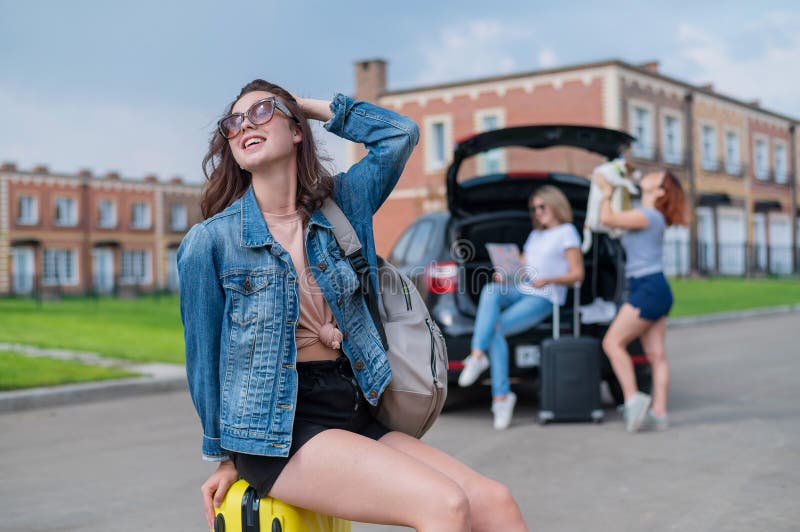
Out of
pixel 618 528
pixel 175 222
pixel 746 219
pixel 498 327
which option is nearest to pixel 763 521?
pixel 618 528

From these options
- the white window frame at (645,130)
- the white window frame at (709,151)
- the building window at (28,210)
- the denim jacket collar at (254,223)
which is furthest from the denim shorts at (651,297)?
the building window at (28,210)

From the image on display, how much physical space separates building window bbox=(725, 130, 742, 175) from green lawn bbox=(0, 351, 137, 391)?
117 feet

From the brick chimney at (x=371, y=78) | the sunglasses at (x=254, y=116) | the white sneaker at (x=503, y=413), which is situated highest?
the brick chimney at (x=371, y=78)

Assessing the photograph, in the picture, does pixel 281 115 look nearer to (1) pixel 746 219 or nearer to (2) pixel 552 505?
(2) pixel 552 505

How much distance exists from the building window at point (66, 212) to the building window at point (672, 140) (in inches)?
1473

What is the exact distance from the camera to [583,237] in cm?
777

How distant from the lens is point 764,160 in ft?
143

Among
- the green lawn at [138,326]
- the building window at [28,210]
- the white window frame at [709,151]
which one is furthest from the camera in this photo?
the building window at [28,210]

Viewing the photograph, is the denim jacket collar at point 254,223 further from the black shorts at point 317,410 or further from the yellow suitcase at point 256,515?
the yellow suitcase at point 256,515

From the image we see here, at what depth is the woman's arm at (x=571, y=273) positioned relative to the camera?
689 cm

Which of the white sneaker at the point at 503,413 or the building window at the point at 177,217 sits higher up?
the building window at the point at 177,217

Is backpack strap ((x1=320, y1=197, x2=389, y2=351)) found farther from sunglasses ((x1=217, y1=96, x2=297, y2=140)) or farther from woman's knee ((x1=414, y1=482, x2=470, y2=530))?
woman's knee ((x1=414, y1=482, x2=470, y2=530))

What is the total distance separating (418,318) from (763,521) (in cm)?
247

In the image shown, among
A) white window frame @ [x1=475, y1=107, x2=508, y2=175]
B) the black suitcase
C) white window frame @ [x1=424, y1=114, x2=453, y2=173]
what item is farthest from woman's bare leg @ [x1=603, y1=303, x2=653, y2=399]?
white window frame @ [x1=424, y1=114, x2=453, y2=173]
